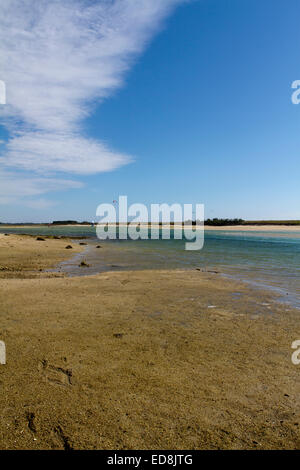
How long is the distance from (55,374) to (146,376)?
4.38 feet

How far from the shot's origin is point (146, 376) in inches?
165

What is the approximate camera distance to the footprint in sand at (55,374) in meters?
3.96

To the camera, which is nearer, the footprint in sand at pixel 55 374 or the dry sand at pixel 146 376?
the dry sand at pixel 146 376

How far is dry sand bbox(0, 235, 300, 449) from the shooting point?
308cm

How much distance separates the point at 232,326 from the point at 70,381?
3924 mm

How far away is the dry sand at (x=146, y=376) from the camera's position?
3.08m

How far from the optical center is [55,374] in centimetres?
416

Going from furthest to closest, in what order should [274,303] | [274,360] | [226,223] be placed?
[226,223]
[274,303]
[274,360]

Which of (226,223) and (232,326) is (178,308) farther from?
(226,223)

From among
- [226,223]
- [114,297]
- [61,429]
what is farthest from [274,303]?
[226,223]

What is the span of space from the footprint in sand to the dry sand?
0.09 ft

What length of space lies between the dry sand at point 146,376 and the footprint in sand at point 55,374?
27 millimetres

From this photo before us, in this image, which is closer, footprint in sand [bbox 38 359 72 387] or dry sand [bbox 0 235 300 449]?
dry sand [bbox 0 235 300 449]
